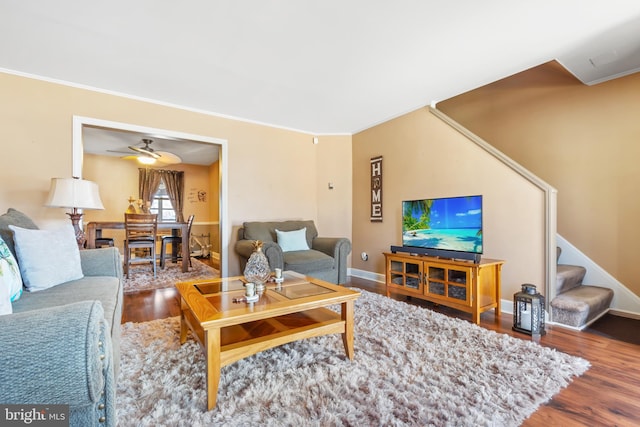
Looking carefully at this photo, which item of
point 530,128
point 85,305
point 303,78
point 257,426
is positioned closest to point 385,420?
point 257,426

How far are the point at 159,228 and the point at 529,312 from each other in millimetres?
5070

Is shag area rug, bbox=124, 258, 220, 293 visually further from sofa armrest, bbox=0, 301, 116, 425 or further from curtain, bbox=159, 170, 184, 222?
sofa armrest, bbox=0, 301, 116, 425

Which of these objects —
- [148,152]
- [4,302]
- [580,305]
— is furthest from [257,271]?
[148,152]

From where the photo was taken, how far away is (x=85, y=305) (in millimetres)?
824

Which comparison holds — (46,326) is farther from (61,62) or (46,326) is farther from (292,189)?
(292,189)

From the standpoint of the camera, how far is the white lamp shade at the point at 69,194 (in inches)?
103

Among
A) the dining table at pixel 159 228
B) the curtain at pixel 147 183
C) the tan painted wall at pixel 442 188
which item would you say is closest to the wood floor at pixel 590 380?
the tan painted wall at pixel 442 188

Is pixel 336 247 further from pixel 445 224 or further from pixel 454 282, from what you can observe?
pixel 454 282

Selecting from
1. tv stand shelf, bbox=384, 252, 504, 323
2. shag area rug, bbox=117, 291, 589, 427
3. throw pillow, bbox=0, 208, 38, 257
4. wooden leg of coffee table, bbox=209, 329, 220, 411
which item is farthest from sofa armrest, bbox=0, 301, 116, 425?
tv stand shelf, bbox=384, 252, 504, 323

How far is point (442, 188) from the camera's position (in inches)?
136

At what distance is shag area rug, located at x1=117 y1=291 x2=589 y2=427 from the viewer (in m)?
1.31

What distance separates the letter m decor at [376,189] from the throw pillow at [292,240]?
3.72 feet

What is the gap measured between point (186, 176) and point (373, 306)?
19.6 feet

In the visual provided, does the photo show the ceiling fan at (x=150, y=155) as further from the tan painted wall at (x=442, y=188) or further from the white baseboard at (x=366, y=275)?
the white baseboard at (x=366, y=275)
